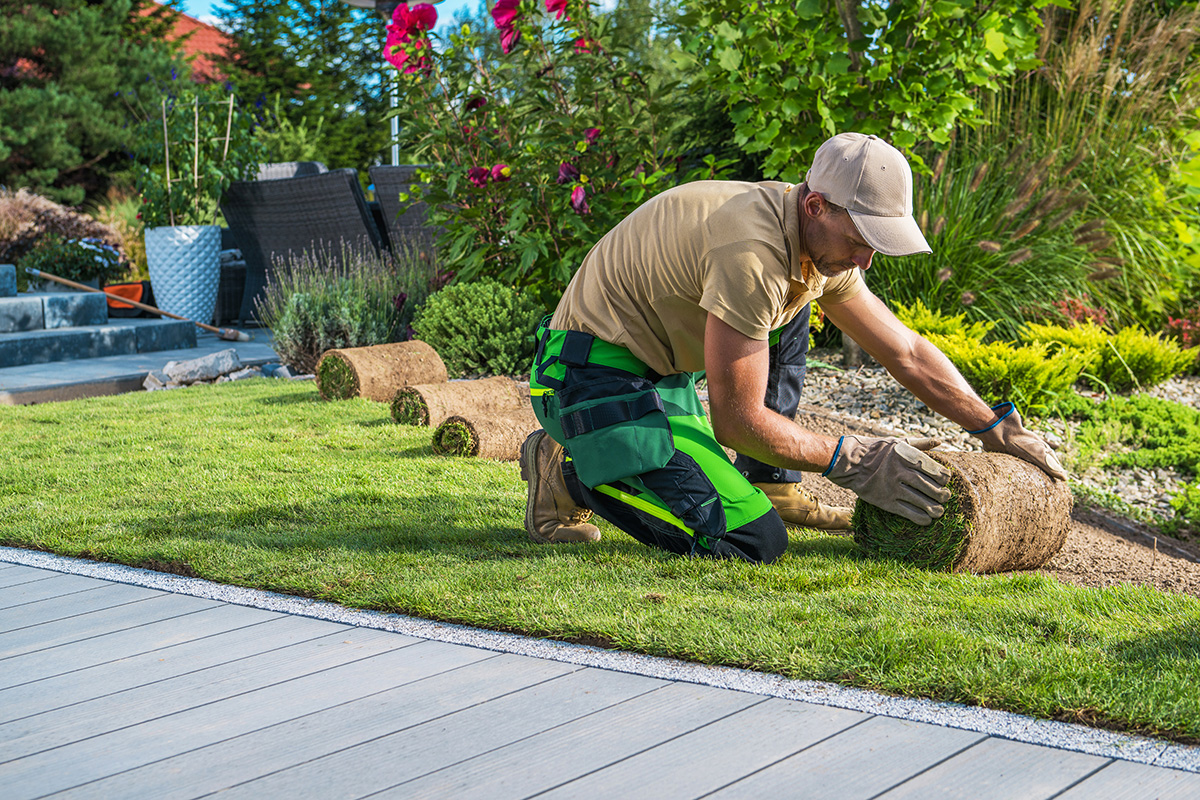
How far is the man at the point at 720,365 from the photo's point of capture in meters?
2.53

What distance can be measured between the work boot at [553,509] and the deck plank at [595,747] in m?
1.18

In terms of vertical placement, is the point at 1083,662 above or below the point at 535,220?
below

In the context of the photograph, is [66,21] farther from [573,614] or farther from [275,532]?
[573,614]

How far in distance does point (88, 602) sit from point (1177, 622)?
8.73 feet

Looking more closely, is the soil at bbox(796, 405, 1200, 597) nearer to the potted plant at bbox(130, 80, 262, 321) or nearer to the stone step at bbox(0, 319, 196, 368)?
the stone step at bbox(0, 319, 196, 368)

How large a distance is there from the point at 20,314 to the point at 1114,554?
812cm

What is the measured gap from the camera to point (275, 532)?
127 inches

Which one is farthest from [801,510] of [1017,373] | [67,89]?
[67,89]

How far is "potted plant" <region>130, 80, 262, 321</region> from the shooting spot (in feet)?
31.8

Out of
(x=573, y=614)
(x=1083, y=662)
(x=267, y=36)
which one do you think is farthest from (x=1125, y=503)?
(x=267, y=36)

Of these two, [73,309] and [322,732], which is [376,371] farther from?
[73,309]

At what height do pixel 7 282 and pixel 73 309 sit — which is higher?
pixel 7 282

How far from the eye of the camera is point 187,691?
6.72 ft

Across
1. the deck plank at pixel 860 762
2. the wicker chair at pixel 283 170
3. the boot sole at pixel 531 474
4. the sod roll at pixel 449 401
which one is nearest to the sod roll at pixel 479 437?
the sod roll at pixel 449 401
